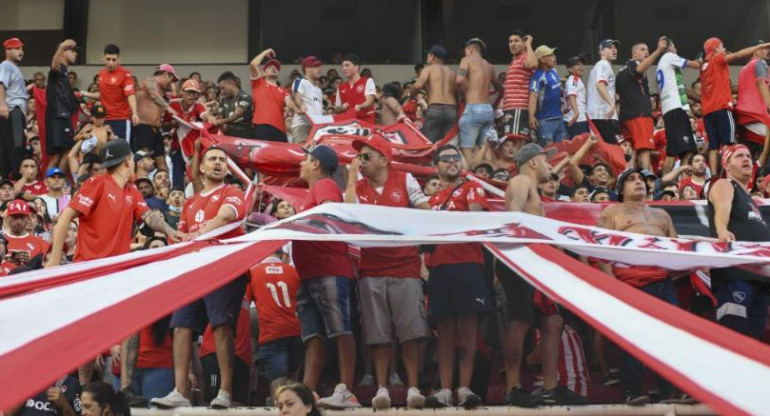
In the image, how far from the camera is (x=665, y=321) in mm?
4848

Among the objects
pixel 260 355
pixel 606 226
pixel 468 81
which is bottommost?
pixel 260 355

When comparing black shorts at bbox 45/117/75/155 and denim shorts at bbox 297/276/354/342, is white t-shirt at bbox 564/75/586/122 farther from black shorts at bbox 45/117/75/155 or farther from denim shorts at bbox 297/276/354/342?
denim shorts at bbox 297/276/354/342

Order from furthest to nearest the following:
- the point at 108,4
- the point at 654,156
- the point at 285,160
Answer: the point at 108,4, the point at 654,156, the point at 285,160

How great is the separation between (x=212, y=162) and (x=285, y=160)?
10.3 feet

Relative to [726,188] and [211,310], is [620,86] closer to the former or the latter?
[726,188]

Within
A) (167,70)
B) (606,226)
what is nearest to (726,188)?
(606,226)

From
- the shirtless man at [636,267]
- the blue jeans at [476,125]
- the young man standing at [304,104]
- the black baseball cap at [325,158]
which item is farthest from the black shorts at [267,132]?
the shirtless man at [636,267]

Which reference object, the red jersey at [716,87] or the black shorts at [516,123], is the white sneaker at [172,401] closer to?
the black shorts at [516,123]

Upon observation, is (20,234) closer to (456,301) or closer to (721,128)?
(456,301)

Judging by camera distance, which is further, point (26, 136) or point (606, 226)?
point (26, 136)

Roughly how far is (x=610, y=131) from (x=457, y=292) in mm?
6609

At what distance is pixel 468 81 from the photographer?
1234cm

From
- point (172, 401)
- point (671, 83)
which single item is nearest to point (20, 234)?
point (172, 401)

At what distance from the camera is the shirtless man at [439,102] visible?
12227 mm
